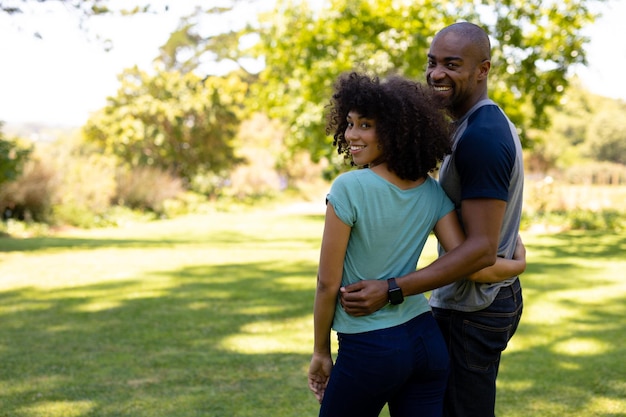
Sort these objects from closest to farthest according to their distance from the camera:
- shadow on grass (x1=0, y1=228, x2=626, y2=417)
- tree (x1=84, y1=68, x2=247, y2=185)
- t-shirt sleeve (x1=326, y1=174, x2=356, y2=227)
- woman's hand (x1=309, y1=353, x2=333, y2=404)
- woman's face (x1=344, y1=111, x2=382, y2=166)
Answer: t-shirt sleeve (x1=326, y1=174, x2=356, y2=227) < woman's face (x1=344, y1=111, x2=382, y2=166) < woman's hand (x1=309, y1=353, x2=333, y2=404) < shadow on grass (x1=0, y1=228, x2=626, y2=417) < tree (x1=84, y1=68, x2=247, y2=185)

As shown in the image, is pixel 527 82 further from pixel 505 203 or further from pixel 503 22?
pixel 505 203

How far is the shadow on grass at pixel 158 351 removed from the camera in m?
4.93

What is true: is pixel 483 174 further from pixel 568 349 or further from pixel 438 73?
pixel 568 349

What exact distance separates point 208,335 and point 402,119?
4940 mm

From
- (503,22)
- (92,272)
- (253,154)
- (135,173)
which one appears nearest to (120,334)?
(92,272)

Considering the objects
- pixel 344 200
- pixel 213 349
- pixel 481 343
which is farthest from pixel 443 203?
pixel 213 349

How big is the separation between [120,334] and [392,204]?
203 inches

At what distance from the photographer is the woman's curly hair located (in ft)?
7.55

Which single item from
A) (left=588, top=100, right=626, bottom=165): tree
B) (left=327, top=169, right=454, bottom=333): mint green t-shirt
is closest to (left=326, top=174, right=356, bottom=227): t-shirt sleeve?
(left=327, top=169, right=454, bottom=333): mint green t-shirt

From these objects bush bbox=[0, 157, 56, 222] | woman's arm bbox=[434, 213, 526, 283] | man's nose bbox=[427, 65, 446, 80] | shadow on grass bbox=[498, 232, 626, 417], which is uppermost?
man's nose bbox=[427, 65, 446, 80]

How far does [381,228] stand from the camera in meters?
2.28

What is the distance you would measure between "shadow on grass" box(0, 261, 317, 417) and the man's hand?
2598 mm

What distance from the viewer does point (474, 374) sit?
2.63 m

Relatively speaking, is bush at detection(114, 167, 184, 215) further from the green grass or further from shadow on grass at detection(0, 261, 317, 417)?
shadow on grass at detection(0, 261, 317, 417)
